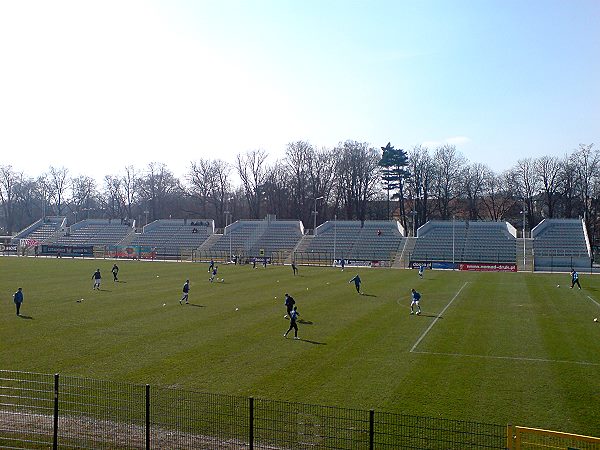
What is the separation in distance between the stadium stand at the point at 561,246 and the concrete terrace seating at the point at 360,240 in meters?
17.0

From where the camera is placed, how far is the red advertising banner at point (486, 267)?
61438 mm

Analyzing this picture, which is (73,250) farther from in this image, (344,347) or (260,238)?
(344,347)

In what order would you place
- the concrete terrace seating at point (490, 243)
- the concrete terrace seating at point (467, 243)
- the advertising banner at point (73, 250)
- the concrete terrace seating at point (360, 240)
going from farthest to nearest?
the advertising banner at point (73, 250), the concrete terrace seating at point (360, 240), the concrete terrace seating at point (467, 243), the concrete terrace seating at point (490, 243)

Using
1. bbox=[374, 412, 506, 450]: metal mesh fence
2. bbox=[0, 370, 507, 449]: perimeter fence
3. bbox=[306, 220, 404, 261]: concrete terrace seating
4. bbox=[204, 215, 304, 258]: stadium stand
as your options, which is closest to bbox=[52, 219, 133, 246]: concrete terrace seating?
bbox=[204, 215, 304, 258]: stadium stand

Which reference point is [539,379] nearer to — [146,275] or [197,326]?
[197,326]

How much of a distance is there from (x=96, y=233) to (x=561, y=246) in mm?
69162

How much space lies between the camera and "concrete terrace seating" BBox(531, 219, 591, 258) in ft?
217

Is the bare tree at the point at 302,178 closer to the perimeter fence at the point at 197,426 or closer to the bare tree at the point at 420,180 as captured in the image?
the bare tree at the point at 420,180

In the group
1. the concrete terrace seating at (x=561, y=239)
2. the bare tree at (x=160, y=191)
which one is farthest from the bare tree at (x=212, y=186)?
the concrete terrace seating at (x=561, y=239)

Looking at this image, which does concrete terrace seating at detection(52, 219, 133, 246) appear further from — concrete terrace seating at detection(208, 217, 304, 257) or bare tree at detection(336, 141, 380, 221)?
bare tree at detection(336, 141, 380, 221)

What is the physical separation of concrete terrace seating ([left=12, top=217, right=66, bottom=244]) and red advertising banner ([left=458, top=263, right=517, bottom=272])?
66.5 metres

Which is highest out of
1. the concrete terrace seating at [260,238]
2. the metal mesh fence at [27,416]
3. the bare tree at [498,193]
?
the bare tree at [498,193]

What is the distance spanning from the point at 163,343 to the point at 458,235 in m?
59.0

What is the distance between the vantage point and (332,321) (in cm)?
2536
